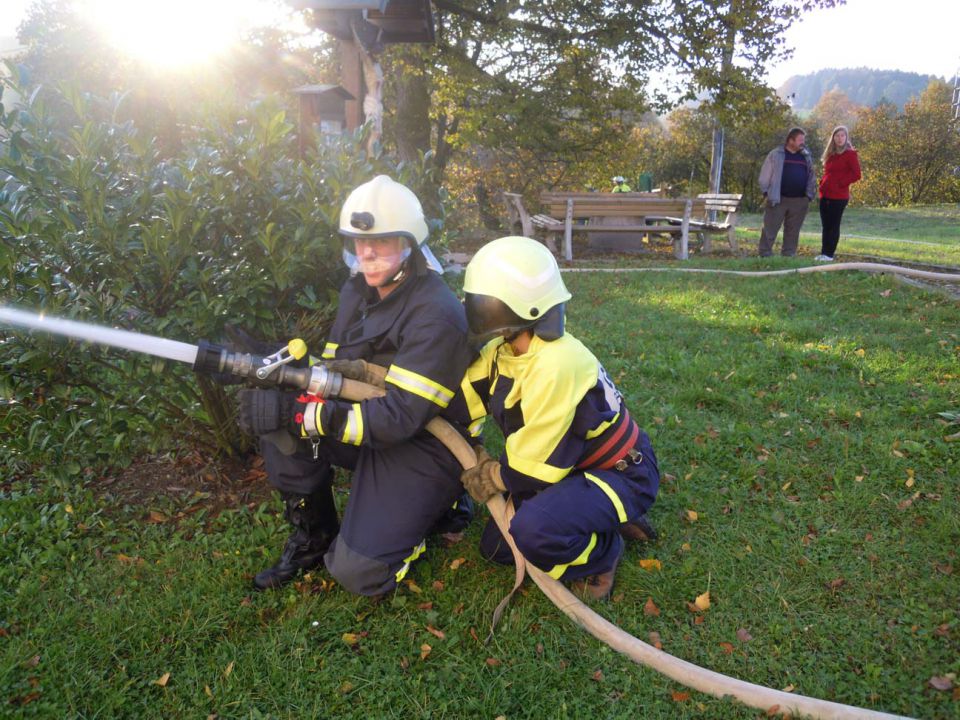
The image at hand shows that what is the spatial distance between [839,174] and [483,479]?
10.1 metres

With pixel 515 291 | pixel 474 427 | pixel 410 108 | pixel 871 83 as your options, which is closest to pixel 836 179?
pixel 410 108

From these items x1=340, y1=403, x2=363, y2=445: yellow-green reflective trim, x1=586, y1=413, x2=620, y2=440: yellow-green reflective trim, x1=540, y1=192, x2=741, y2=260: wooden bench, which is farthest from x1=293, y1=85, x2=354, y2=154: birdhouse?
x1=540, y1=192, x2=741, y2=260: wooden bench

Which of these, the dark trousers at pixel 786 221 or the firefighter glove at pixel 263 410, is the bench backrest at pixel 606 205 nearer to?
the dark trousers at pixel 786 221

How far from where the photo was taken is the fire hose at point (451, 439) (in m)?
2.50

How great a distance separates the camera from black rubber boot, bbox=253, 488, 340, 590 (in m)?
3.27

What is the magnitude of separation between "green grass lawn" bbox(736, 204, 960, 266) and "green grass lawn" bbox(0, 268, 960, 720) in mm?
9103

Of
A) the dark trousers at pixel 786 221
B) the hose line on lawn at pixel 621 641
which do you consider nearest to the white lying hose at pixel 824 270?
the dark trousers at pixel 786 221

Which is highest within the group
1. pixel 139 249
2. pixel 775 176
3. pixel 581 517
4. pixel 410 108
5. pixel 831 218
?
pixel 410 108

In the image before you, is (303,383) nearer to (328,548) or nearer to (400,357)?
(400,357)

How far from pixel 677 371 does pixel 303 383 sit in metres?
3.65

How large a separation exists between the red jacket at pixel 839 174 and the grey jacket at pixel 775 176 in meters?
0.20

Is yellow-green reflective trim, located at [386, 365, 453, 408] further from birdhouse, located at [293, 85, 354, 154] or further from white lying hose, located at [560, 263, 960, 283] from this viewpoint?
white lying hose, located at [560, 263, 960, 283]

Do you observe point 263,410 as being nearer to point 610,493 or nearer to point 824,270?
point 610,493

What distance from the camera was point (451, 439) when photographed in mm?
3104
